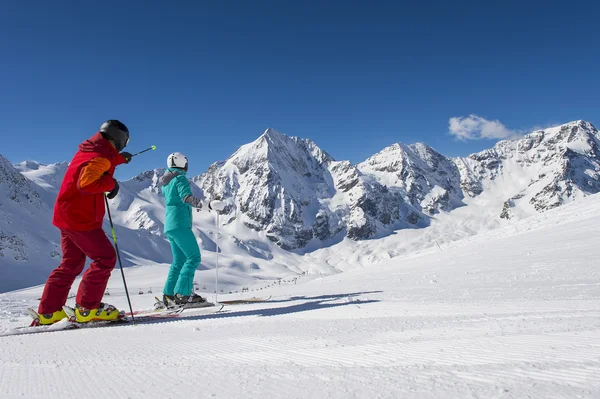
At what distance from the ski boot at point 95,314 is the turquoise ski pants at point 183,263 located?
1789 millimetres

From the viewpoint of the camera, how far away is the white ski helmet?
298 inches

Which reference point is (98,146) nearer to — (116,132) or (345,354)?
(116,132)

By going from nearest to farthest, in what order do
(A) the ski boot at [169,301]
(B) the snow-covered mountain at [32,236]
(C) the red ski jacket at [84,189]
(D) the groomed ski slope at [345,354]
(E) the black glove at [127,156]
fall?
(D) the groomed ski slope at [345,354] → (C) the red ski jacket at [84,189] → (E) the black glove at [127,156] → (A) the ski boot at [169,301] → (B) the snow-covered mountain at [32,236]

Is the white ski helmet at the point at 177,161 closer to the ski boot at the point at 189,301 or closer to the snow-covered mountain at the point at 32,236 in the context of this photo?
the ski boot at the point at 189,301

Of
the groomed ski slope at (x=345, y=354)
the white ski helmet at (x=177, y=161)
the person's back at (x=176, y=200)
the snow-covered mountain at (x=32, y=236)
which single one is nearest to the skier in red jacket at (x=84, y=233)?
the groomed ski slope at (x=345, y=354)

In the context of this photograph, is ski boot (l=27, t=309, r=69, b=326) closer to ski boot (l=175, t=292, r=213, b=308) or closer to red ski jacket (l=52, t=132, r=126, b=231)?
red ski jacket (l=52, t=132, r=126, b=231)

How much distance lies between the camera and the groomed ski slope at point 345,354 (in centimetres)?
182

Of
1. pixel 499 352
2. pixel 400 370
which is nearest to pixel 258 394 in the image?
pixel 400 370

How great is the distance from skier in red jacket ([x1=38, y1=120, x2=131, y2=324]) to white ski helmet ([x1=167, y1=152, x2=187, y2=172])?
2.37 meters

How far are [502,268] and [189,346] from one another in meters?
8.36

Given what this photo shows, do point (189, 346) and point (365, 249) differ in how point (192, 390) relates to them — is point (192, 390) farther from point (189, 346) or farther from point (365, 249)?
point (365, 249)

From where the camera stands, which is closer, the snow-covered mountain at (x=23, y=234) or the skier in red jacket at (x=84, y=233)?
the skier in red jacket at (x=84, y=233)

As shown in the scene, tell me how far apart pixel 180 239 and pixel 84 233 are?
2.24m

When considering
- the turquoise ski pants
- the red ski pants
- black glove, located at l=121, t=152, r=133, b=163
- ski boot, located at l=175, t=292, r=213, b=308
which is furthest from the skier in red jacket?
the turquoise ski pants
